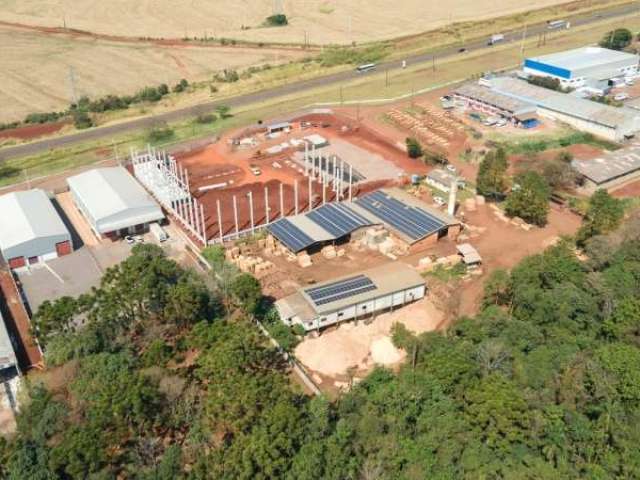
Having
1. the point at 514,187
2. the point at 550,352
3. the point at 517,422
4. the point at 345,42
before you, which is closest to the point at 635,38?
the point at 345,42

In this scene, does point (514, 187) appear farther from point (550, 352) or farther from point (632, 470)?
point (632, 470)

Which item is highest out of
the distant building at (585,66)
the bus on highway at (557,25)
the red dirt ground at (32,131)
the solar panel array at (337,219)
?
the bus on highway at (557,25)

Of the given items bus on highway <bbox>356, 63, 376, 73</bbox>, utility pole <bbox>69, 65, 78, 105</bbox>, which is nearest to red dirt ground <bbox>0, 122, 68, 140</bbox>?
utility pole <bbox>69, 65, 78, 105</bbox>

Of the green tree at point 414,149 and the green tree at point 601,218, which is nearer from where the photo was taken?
the green tree at point 601,218

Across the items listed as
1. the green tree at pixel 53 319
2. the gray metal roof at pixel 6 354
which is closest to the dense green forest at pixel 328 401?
the green tree at pixel 53 319

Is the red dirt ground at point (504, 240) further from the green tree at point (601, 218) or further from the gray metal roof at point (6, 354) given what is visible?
the gray metal roof at point (6, 354)
